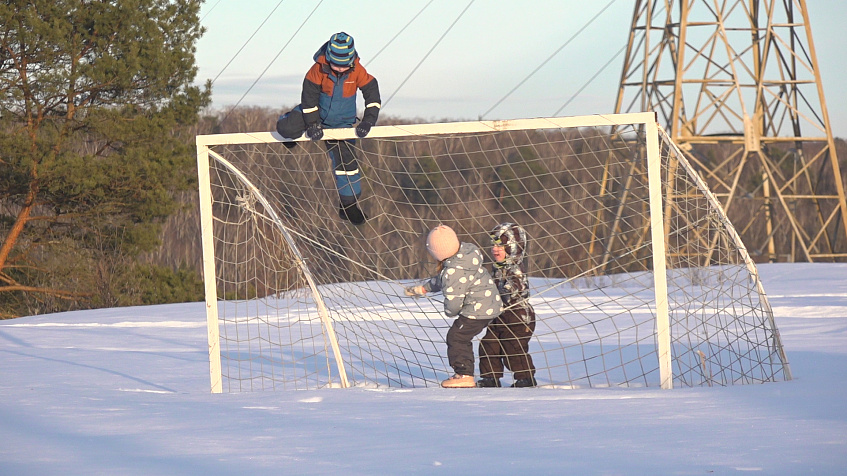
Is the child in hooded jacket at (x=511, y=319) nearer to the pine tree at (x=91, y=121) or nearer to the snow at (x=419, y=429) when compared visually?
the snow at (x=419, y=429)

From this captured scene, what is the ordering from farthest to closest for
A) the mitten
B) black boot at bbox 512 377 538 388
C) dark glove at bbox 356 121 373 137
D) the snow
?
black boot at bbox 512 377 538 388
dark glove at bbox 356 121 373 137
the mitten
the snow

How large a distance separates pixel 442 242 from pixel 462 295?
0.39 metres

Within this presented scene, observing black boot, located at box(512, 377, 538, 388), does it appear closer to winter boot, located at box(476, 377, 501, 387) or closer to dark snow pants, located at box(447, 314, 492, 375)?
winter boot, located at box(476, 377, 501, 387)

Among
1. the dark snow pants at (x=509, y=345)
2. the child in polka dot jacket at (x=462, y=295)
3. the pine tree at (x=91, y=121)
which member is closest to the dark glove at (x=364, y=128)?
the child in polka dot jacket at (x=462, y=295)

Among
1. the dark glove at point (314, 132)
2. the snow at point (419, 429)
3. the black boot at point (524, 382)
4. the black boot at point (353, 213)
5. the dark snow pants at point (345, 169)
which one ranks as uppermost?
the dark glove at point (314, 132)

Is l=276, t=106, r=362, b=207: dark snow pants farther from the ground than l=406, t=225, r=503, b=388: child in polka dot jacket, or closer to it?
farther from the ground

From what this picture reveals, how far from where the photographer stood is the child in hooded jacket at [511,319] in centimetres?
604

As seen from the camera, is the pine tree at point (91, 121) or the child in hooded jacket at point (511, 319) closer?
the child in hooded jacket at point (511, 319)

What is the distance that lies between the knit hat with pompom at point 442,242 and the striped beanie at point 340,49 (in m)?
1.41

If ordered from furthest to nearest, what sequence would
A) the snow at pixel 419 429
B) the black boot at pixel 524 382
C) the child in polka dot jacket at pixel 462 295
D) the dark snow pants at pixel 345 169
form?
1. the dark snow pants at pixel 345 169
2. the black boot at pixel 524 382
3. the child in polka dot jacket at pixel 462 295
4. the snow at pixel 419 429

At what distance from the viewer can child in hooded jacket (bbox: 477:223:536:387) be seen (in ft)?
19.8

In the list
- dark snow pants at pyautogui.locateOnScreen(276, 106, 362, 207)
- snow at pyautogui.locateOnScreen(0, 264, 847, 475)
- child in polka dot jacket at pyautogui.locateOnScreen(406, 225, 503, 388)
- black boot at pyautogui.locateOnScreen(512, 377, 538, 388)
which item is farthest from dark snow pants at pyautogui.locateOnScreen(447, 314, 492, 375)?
dark snow pants at pyautogui.locateOnScreen(276, 106, 362, 207)

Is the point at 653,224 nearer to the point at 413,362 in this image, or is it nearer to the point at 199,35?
the point at 413,362

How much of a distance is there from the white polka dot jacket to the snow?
0.58 metres
